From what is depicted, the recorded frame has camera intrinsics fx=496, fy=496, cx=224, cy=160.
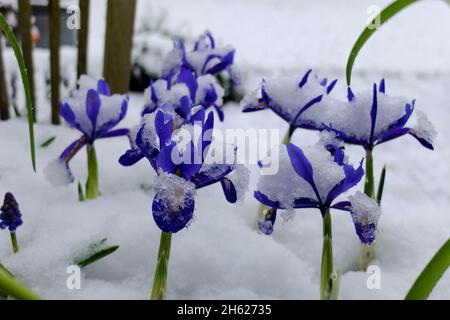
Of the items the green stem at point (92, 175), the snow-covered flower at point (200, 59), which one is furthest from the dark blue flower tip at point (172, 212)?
the snow-covered flower at point (200, 59)

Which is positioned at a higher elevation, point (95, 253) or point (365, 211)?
point (365, 211)

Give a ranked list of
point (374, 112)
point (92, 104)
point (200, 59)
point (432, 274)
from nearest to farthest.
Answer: point (432, 274) < point (374, 112) < point (92, 104) < point (200, 59)

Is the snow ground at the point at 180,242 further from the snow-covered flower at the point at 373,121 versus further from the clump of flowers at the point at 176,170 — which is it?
the snow-covered flower at the point at 373,121

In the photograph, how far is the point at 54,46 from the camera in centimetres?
132

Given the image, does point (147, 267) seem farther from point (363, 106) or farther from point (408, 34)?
point (408, 34)

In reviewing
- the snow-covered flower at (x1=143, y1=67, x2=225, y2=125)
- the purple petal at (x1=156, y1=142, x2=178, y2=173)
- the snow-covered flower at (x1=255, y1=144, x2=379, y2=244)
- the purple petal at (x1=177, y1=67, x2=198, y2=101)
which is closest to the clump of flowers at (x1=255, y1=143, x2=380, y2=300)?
the snow-covered flower at (x1=255, y1=144, x2=379, y2=244)

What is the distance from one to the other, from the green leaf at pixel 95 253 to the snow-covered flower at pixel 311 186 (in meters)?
0.26

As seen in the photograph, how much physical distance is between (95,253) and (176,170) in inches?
10.0

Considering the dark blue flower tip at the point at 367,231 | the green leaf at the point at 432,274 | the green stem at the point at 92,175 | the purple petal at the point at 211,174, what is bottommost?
the green stem at the point at 92,175

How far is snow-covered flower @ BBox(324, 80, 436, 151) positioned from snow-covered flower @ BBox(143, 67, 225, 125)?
0.78 feet

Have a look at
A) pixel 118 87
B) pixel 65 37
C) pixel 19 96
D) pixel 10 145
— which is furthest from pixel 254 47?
pixel 10 145

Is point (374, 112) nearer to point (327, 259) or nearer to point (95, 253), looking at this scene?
point (327, 259)

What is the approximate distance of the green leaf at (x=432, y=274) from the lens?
1.80ft

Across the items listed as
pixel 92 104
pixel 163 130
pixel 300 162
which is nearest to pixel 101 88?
pixel 92 104
